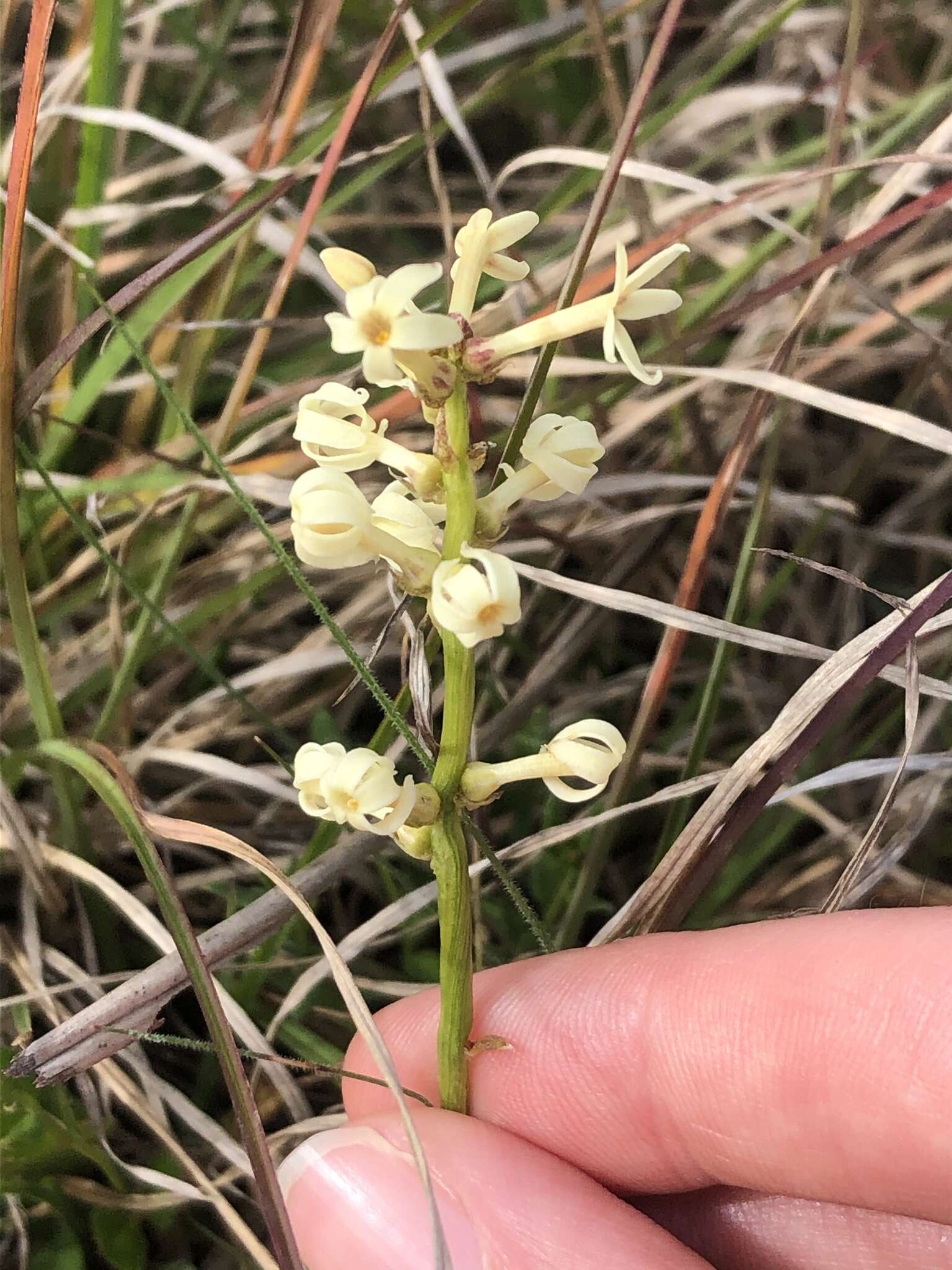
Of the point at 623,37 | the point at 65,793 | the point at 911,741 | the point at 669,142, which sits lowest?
the point at 65,793

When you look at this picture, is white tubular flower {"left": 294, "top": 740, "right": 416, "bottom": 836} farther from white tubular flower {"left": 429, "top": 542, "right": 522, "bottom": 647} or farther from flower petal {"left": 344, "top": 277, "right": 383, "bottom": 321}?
flower petal {"left": 344, "top": 277, "right": 383, "bottom": 321}

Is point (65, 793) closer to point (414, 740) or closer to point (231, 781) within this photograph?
point (231, 781)

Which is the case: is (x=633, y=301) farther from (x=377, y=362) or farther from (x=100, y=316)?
(x=100, y=316)

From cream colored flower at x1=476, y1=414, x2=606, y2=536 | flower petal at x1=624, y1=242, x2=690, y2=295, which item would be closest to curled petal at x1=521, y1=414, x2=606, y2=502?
cream colored flower at x1=476, y1=414, x2=606, y2=536

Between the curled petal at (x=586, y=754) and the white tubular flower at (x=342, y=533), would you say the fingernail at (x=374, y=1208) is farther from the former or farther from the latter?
the white tubular flower at (x=342, y=533)

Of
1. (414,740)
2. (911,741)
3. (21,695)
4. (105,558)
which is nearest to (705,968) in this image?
(911,741)

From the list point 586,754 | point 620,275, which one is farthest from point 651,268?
point 586,754
